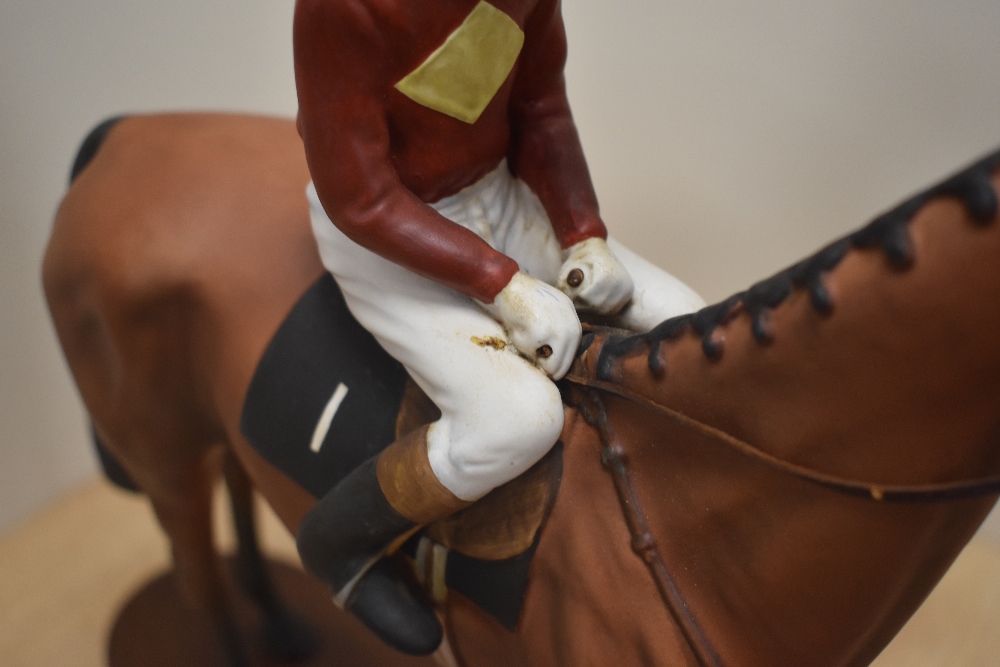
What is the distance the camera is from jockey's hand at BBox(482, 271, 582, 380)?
732 mm

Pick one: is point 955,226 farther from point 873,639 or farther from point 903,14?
point 903,14

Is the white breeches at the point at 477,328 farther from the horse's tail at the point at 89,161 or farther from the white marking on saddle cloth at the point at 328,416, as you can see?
the horse's tail at the point at 89,161

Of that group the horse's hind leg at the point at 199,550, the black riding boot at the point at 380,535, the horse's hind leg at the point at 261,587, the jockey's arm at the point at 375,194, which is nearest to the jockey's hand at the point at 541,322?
the jockey's arm at the point at 375,194

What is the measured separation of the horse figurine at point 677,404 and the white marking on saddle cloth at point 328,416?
0.10m

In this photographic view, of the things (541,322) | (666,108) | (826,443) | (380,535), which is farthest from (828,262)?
(666,108)

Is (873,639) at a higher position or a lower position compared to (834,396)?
lower

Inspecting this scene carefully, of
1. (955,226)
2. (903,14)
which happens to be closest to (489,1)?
(955,226)

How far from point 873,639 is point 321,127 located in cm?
66

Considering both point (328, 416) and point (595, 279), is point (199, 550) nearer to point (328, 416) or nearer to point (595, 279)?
point (328, 416)

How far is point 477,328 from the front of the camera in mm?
779

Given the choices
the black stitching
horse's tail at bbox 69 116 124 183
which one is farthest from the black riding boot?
horse's tail at bbox 69 116 124 183

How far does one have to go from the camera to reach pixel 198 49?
5.59 ft

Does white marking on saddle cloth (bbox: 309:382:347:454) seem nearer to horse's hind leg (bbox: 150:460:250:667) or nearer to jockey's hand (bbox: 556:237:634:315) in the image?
jockey's hand (bbox: 556:237:634:315)

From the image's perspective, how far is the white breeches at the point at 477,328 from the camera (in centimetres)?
72
